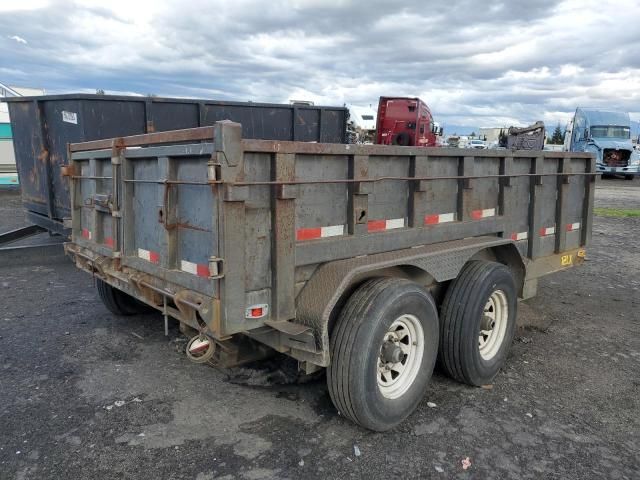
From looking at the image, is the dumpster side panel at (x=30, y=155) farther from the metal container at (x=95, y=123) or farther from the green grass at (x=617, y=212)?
the green grass at (x=617, y=212)

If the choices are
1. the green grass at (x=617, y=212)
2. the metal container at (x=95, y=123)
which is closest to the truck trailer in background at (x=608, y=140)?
the green grass at (x=617, y=212)

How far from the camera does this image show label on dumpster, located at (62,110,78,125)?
6652mm

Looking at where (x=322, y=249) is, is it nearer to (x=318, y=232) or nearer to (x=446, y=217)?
(x=318, y=232)

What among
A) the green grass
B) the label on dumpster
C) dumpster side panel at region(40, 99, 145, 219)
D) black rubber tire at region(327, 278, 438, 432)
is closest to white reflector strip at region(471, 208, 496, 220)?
black rubber tire at region(327, 278, 438, 432)

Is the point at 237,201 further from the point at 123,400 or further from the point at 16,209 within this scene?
the point at 16,209

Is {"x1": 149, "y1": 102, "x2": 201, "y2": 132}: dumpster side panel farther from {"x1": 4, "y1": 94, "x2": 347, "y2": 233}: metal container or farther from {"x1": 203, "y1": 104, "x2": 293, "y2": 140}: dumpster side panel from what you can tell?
{"x1": 203, "y1": 104, "x2": 293, "y2": 140}: dumpster side panel

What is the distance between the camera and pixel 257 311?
9.95ft

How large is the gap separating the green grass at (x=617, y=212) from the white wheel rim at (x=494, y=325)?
1236 centimetres

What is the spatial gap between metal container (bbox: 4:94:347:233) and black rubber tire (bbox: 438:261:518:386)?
4.41 m

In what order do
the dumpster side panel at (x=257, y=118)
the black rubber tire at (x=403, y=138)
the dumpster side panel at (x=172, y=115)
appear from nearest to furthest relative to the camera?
1. the dumpster side panel at (x=172, y=115)
2. the dumpster side panel at (x=257, y=118)
3. the black rubber tire at (x=403, y=138)

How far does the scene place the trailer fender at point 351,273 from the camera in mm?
3068

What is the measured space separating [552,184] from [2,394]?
16.6 ft

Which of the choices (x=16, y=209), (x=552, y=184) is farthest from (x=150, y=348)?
(x=16, y=209)

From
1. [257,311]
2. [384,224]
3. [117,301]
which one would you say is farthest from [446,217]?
[117,301]
